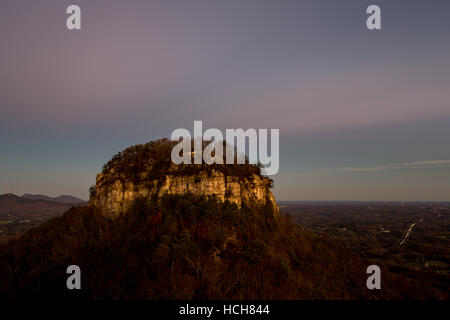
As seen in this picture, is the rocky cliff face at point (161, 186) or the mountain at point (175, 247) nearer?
the mountain at point (175, 247)

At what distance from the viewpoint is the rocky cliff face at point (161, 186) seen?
88.8ft

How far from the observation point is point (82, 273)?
64.3 feet

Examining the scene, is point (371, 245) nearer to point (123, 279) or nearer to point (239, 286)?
point (239, 286)

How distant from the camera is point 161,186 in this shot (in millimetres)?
27094

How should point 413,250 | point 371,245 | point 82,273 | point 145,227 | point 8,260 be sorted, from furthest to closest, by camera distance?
point 371,245, point 413,250, point 8,260, point 145,227, point 82,273

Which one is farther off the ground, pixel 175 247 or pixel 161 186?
pixel 161 186

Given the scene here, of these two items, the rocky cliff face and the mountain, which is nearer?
the mountain

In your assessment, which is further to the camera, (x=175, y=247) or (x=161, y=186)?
(x=161, y=186)

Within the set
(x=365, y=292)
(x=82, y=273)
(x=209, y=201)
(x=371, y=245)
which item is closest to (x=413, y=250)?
(x=371, y=245)

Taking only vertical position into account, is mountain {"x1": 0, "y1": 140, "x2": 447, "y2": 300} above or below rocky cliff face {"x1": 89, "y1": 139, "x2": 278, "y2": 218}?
below

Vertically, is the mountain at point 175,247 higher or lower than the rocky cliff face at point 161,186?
lower

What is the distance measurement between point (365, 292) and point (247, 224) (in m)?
19.5

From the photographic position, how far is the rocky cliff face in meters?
27.1

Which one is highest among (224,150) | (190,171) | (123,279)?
(224,150)
